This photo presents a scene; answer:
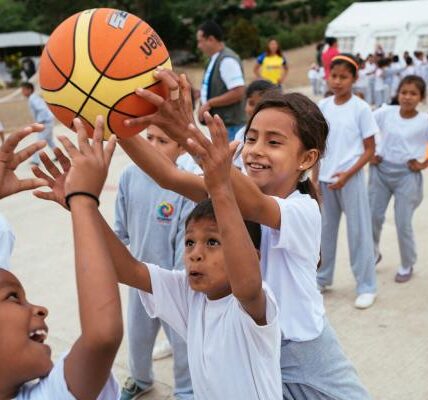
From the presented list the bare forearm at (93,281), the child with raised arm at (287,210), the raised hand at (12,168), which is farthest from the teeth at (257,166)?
the bare forearm at (93,281)

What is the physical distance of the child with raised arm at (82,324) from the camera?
4.33ft

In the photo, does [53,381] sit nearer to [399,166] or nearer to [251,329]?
[251,329]

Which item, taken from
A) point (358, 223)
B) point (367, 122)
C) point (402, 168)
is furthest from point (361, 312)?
point (367, 122)

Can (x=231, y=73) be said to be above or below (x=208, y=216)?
below

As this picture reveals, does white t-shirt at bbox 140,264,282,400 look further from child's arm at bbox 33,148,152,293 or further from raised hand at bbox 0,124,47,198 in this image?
raised hand at bbox 0,124,47,198

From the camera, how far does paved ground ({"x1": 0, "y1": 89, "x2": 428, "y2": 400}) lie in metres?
3.53

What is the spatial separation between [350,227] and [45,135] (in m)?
7.34

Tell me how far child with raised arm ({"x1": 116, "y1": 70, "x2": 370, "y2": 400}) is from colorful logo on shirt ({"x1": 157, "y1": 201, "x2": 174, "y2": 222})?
1003 mm

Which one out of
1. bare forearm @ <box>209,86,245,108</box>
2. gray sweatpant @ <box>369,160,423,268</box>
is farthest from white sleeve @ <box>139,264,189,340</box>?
bare forearm @ <box>209,86,245,108</box>

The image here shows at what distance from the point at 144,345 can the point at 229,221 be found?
191cm

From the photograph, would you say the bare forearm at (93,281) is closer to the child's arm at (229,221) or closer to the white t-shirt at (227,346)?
the child's arm at (229,221)

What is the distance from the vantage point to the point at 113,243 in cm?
189

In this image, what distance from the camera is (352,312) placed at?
4332mm

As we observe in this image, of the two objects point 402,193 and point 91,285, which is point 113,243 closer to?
point 91,285
